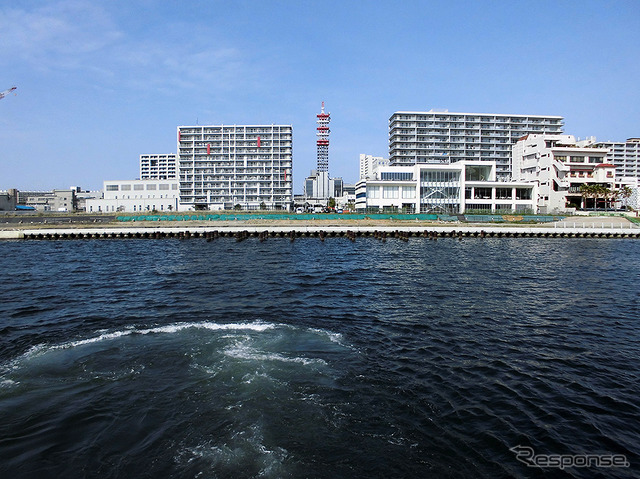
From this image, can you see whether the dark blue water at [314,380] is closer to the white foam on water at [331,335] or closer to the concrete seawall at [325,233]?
the white foam on water at [331,335]

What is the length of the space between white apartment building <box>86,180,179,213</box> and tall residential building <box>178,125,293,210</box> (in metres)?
14.0

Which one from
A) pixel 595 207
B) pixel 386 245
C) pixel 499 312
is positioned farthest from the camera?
pixel 595 207

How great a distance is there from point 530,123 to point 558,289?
143m

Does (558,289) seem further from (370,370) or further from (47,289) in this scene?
(47,289)

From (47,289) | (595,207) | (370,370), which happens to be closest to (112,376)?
(370,370)

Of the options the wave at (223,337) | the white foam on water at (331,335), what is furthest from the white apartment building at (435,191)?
the wave at (223,337)

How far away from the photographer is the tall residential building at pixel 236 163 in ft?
513

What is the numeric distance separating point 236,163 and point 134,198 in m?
39.7

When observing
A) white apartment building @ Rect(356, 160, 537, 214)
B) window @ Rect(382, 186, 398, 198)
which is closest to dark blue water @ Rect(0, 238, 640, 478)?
white apartment building @ Rect(356, 160, 537, 214)

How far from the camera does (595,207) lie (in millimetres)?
96750

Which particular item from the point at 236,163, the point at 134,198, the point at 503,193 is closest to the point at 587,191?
the point at 503,193

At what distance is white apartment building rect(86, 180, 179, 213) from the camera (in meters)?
136

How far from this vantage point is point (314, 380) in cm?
1170

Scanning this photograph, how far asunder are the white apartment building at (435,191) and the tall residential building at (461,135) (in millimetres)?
37080
